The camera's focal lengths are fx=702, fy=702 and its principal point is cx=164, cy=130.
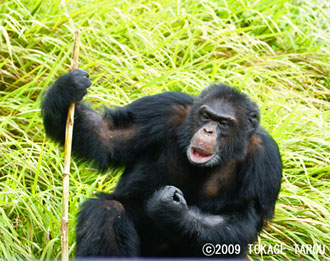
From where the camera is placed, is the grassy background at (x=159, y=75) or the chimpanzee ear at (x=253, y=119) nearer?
the chimpanzee ear at (x=253, y=119)

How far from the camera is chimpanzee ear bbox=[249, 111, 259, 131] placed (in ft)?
16.8

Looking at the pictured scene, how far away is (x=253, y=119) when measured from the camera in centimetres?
513

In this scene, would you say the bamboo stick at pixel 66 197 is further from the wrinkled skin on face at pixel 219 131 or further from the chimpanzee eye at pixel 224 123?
the chimpanzee eye at pixel 224 123

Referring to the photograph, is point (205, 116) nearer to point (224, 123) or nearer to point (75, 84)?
point (224, 123)

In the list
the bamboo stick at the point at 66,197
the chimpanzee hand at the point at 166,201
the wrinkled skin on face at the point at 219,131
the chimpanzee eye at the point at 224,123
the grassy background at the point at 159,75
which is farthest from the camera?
the grassy background at the point at 159,75

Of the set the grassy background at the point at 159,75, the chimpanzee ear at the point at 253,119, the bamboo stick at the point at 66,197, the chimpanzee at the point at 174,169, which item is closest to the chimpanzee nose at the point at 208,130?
the chimpanzee at the point at 174,169

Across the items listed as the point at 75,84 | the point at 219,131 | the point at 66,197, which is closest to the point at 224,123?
the point at 219,131

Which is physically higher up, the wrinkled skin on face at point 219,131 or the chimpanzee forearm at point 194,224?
the wrinkled skin on face at point 219,131

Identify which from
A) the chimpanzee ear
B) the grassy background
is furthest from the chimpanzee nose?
the grassy background

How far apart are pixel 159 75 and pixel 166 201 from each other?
2.65 metres

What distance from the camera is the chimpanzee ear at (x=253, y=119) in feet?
16.8

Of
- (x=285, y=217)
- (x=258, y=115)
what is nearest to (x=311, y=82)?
(x=285, y=217)

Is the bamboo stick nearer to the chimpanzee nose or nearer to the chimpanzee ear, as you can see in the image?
the chimpanzee nose

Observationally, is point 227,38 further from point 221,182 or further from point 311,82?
point 221,182
